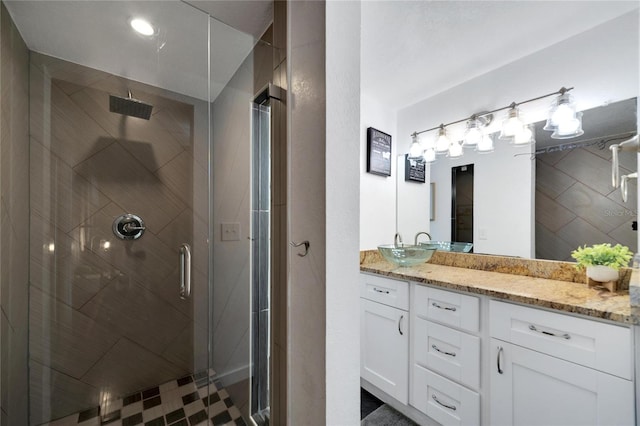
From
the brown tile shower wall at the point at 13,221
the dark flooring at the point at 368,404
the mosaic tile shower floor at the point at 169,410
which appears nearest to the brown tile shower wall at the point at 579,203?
the dark flooring at the point at 368,404

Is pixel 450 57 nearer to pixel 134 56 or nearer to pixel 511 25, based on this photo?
pixel 511 25

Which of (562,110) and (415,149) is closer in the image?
(562,110)

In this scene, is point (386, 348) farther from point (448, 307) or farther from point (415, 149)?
point (415, 149)

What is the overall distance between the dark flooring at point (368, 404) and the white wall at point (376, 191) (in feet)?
3.40

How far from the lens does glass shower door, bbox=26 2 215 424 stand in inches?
57.2

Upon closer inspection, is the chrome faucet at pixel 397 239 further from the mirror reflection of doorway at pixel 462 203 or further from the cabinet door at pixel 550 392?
the cabinet door at pixel 550 392

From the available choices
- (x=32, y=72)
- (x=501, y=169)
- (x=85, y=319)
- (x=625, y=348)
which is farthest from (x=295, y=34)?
(x=85, y=319)

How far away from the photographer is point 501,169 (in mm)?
1799

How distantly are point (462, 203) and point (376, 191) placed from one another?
2.19 ft

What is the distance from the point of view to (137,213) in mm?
1731

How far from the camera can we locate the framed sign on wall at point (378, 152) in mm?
2207

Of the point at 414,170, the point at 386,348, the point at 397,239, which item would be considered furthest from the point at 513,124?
the point at 386,348

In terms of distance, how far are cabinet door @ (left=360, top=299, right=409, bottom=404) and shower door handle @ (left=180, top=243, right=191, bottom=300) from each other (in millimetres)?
1218

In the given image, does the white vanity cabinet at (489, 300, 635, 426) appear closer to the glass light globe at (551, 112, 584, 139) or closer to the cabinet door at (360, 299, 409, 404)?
the cabinet door at (360, 299, 409, 404)
